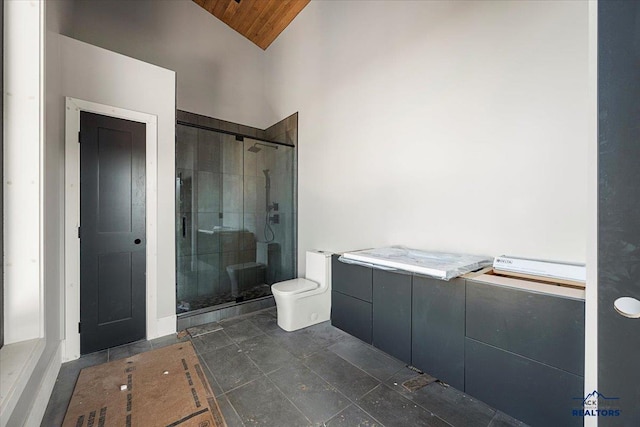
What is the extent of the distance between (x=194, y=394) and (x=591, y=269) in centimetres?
200

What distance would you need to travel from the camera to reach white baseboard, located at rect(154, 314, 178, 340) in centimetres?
232

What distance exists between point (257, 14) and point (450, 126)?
3.10m

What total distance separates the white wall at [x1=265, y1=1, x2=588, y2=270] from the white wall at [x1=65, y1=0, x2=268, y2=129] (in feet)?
3.92

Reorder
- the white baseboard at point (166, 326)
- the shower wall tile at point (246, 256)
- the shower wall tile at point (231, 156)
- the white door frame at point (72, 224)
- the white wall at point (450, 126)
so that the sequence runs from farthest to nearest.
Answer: the shower wall tile at point (246, 256)
the shower wall tile at point (231, 156)
the white baseboard at point (166, 326)
the white door frame at point (72, 224)
the white wall at point (450, 126)

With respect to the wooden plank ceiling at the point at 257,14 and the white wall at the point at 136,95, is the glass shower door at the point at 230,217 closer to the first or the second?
the white wall at the point at 136,95

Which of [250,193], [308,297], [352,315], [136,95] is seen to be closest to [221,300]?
[308,297]

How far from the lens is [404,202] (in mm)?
2186

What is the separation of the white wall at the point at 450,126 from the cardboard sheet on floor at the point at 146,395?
1.70 m

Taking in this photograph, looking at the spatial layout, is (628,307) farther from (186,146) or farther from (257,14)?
(257,14)

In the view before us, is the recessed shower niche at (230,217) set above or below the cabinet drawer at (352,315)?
A: above

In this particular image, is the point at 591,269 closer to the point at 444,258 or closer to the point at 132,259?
the point at 444,258

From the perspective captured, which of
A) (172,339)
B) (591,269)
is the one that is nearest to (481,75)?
(591,269)

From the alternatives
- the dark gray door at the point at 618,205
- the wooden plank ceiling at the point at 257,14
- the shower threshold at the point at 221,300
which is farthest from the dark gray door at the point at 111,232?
the dark gray door at the point at 618,205

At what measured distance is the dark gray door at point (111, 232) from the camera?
2.03 metres
